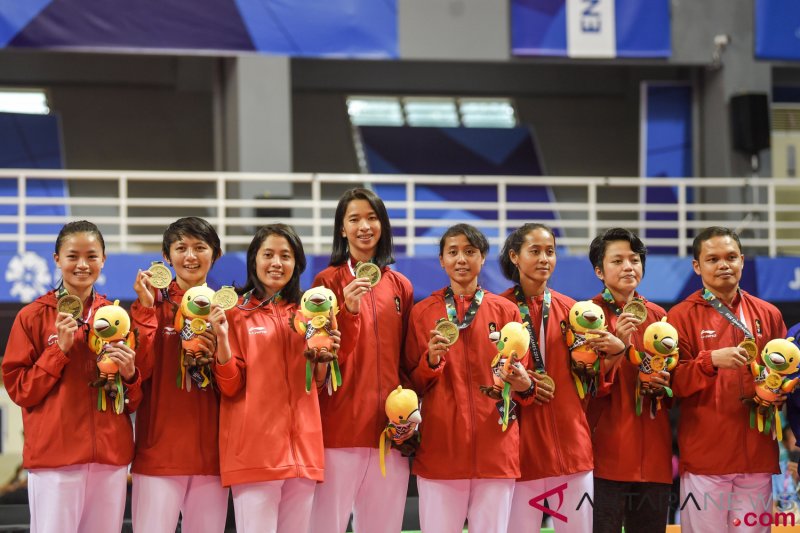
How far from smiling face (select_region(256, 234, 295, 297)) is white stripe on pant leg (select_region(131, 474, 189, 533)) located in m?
1.01

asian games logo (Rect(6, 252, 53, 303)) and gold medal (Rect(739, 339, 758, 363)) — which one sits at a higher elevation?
asian games logo (Rect(6, 252, 53, 303))

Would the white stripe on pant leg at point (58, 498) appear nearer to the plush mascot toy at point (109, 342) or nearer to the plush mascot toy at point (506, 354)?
the plush mascot toy at point (109, 342)

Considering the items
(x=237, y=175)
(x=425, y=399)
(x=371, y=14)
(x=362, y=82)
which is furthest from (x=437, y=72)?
(x=425, y=399)

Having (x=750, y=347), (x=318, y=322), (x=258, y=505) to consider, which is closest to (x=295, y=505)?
(x=258, y=505)

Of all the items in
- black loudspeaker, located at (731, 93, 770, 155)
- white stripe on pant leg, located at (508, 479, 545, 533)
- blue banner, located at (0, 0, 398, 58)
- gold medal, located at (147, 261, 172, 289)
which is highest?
blue banner, located at (0, 0, 398, 58)

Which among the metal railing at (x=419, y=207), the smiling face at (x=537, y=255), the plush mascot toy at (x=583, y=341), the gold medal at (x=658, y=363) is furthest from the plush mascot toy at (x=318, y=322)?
the metal railing at (x=419, y=207)

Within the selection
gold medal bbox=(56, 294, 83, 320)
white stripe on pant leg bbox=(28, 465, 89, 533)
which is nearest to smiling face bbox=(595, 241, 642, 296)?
gold medal bbox=(56, 294, 83, 320)

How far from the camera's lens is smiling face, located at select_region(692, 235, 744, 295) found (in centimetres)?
538

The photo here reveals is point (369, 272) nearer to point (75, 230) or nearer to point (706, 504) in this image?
point (75, 230)

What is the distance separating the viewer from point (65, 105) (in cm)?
1492

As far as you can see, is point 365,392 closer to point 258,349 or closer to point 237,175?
point 258,349

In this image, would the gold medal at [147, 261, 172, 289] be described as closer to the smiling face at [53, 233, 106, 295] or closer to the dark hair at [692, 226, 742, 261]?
the smiling face at [53, 233, 106, 295]

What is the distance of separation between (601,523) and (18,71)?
12.3 metres

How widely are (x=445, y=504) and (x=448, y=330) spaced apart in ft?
2.82
